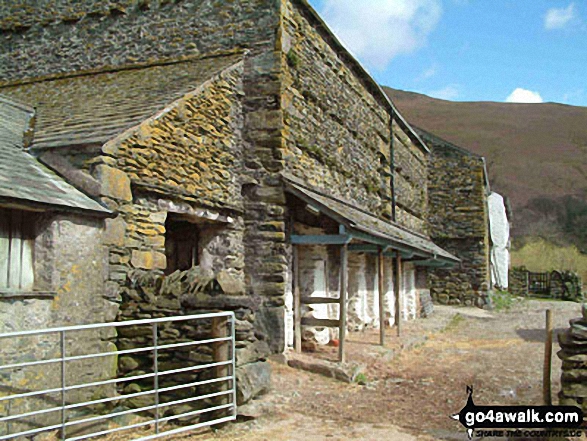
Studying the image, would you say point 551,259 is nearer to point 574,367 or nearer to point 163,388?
point 574,367

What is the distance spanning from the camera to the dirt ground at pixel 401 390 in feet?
20.3

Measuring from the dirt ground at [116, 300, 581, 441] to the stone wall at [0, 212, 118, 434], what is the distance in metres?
Result: 1.62

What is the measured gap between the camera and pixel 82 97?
9828 mm

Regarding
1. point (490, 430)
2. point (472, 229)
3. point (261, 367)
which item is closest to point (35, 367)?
point (261, 367)

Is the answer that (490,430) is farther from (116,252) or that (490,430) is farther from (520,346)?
(520,346)

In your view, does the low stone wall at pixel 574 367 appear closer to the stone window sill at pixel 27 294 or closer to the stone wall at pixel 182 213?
the stone wall at pixel 182 213

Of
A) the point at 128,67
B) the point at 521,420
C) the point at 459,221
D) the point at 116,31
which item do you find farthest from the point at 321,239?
the point at 459,221

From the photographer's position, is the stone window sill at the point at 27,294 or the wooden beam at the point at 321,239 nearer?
the stone window sill at the point at 27,294

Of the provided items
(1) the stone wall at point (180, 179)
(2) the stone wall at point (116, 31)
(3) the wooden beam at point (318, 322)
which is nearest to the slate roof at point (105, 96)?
(1) the stone wall at point (180, 179)

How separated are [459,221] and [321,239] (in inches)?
671

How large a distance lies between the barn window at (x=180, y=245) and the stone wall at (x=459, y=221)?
17.2 m

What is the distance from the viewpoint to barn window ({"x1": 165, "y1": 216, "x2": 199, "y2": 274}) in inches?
399

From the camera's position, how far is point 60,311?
20.9ft

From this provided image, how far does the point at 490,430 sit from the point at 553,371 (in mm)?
4413
